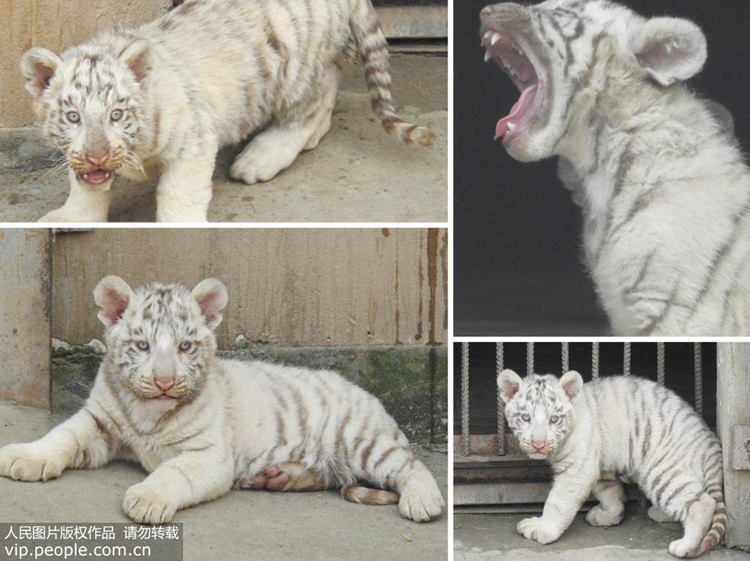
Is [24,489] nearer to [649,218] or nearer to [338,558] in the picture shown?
[338,558]

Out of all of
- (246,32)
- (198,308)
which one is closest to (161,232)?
(198,308)

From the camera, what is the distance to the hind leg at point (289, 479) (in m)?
3.59

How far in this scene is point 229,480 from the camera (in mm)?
3461

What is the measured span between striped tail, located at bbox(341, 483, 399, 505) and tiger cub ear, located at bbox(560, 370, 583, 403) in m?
0.71

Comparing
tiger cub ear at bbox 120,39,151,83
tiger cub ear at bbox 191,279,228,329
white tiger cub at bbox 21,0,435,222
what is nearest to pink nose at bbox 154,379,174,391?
tiger cub ear at bbox 191,279,228,329

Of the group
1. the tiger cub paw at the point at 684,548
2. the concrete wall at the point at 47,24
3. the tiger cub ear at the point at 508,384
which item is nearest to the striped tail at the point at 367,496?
the tiger cub ear at the point at 508,384

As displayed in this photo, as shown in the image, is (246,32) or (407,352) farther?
(407,352)

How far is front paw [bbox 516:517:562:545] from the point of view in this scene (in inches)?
146

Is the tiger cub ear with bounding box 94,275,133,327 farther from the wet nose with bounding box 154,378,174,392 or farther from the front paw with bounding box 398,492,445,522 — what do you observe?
the front paw with bounding box 398,492,445,522

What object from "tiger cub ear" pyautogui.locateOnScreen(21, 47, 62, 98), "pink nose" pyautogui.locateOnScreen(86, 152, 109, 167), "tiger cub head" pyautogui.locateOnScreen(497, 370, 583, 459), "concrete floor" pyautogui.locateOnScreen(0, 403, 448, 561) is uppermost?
"tiger cub ear" pyautogui.locateOnScreen(21, 47, 62, 98)

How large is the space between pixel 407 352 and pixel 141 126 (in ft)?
4.22

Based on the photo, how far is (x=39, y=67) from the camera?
3.42 m

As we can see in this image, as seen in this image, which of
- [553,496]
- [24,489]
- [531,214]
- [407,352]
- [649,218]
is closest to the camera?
[24,489]

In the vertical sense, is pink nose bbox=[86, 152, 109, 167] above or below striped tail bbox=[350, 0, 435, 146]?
below
